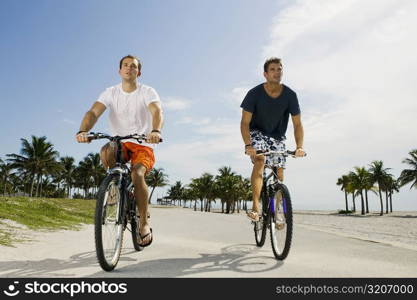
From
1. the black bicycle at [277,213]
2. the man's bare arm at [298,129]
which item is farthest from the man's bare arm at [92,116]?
the man's bare arm at [298,129]

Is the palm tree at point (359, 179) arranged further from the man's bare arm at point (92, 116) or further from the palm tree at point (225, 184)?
the man's bare arm at point (92, 116)

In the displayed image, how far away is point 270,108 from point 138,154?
1939 millimetres

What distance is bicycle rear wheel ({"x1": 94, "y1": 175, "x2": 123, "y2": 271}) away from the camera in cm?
310

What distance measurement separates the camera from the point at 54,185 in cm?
10131

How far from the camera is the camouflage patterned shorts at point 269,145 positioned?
15.6 feet

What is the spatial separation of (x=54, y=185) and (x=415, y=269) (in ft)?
357

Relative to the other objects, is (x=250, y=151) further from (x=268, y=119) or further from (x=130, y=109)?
(x=130, y=109)

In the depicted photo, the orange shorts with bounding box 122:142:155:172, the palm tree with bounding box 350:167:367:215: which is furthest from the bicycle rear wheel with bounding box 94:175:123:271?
the palm tree with bounding box 350:167:367:215

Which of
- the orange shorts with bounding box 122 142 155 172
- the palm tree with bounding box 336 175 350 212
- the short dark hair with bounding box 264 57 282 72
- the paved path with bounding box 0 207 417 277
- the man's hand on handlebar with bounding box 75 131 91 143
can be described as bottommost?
the paved path with bounding box 0 207 417 277

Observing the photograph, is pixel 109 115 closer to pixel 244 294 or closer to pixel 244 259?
pixel 244 259

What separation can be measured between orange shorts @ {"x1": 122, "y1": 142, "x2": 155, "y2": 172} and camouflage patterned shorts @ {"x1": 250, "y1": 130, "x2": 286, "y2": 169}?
1606mm

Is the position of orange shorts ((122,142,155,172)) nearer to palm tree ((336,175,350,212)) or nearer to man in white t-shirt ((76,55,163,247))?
man in white t-shirt ((76,55,163,247))

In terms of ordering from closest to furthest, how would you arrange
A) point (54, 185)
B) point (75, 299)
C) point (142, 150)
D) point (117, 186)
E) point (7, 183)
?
point (75, 299) < point (117, 186) < point (142, 150) < point (7, 183) < point (54, 185)

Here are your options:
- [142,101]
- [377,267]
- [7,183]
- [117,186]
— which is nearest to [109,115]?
[142,101]
